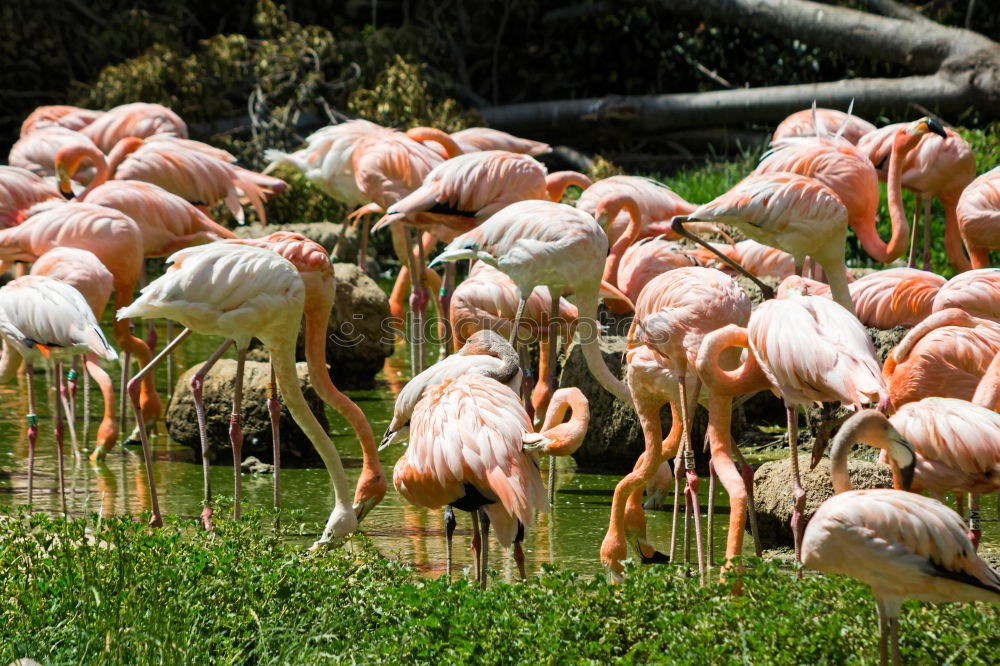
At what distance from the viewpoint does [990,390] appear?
15.2ft

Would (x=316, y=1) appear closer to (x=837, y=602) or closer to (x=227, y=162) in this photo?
(x=227, y=162)

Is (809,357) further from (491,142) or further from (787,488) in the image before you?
(491,142)

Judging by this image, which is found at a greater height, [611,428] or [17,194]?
[17,194]

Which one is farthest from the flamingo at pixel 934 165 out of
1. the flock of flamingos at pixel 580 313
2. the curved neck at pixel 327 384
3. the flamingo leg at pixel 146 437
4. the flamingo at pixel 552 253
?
the flamingo leg at pixel 146 437

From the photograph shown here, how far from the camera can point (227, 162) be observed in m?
8.41

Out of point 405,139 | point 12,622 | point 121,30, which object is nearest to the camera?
point 12,622

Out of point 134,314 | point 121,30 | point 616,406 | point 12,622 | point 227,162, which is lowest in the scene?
point 12,622

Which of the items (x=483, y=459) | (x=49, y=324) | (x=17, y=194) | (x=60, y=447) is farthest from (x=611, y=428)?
(x=17, y=194)

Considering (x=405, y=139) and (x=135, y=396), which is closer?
(x=135, y=396)

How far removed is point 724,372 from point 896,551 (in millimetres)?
1581

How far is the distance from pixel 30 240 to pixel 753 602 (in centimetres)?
408

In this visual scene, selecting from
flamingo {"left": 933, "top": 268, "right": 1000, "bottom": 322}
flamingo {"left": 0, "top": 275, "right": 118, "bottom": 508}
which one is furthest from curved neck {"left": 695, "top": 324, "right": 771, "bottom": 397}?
flamingo {"left": 0, "top": 275, "right": 118, "bottom": 508}

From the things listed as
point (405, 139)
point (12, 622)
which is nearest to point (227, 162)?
point (405, 139)

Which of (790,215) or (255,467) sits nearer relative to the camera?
(790,215)
